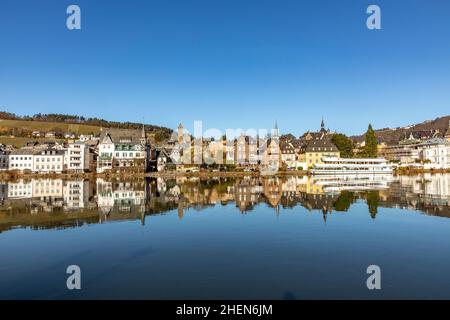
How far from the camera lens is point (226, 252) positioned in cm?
1252

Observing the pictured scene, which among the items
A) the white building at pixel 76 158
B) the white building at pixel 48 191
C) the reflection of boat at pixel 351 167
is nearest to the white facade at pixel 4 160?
the white building at pixel 76 158

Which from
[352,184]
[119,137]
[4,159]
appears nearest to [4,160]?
[4,159]

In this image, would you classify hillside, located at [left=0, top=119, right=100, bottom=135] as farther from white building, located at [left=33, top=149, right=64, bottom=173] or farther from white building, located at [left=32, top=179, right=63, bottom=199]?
white building, located at [left=32, top=179, right=63, bottom=199]

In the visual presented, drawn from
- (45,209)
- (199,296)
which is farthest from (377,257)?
(45,209)

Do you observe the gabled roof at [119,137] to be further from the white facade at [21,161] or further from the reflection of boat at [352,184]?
the reflection of boat at [352,184]

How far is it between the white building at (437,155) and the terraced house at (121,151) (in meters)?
A: 75.9

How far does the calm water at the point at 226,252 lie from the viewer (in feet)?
29.0

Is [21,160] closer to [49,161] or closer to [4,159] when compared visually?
[4,159]

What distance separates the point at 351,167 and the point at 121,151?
53.3 metres

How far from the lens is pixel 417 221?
18984mm

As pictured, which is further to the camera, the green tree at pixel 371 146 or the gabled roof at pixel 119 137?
the green tree at pixel 371 146
